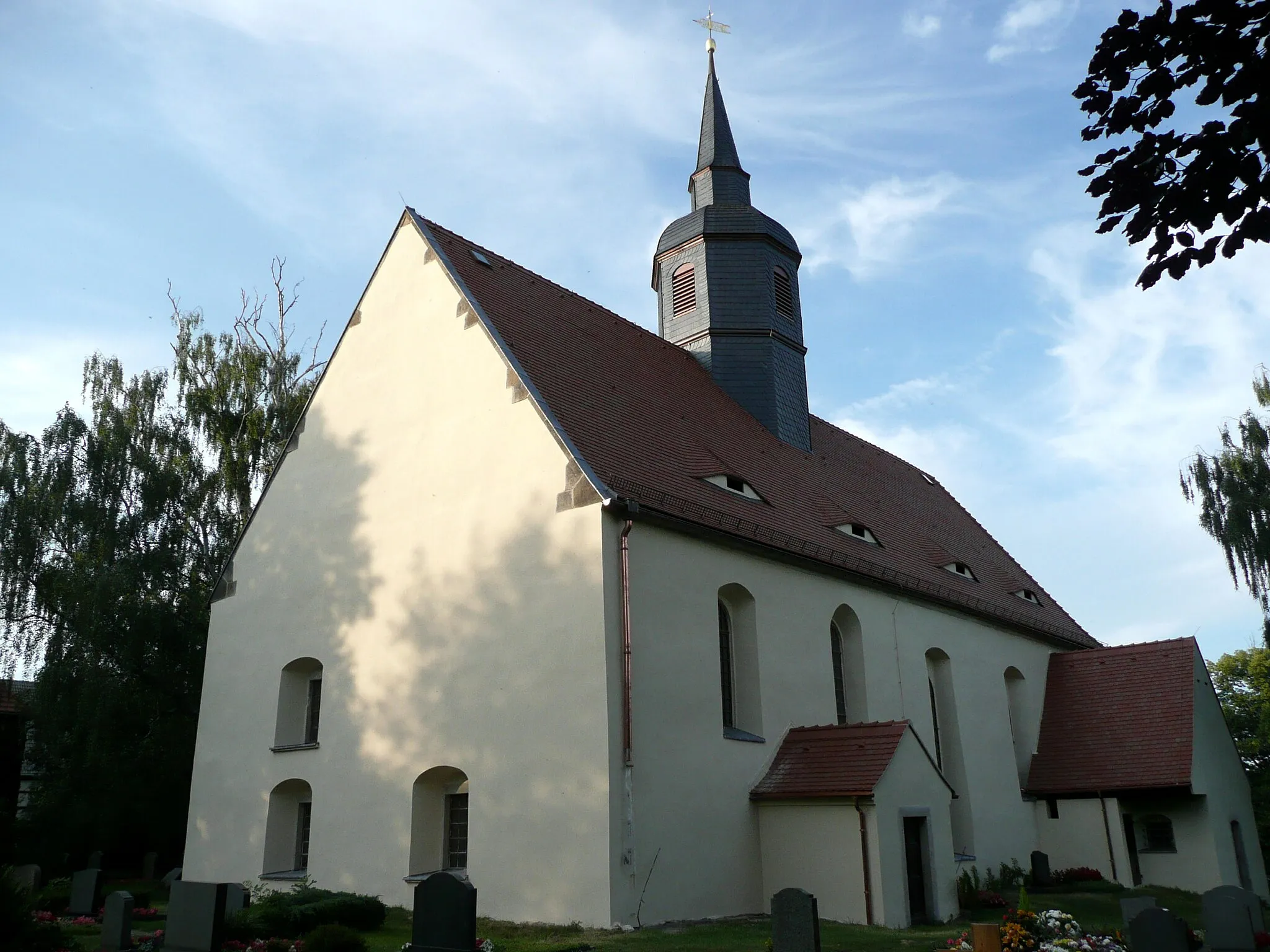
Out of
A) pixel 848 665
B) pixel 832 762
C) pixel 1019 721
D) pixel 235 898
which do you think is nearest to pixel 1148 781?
pixel 1019 721

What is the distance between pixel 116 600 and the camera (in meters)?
20.2

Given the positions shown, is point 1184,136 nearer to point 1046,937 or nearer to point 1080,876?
point 1046,937

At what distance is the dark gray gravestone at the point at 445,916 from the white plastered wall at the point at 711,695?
3187 mm

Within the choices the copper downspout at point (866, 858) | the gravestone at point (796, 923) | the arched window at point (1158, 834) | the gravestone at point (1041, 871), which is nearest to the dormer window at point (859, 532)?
the gravestone at point (1041, 871)

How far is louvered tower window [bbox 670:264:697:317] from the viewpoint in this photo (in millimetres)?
22141

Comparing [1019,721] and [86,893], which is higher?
[1019,721]

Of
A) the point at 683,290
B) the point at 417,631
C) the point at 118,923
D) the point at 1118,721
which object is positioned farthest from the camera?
the point at 683,290

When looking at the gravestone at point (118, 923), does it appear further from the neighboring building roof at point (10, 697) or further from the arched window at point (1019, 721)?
the arched window at point (1019, 721)

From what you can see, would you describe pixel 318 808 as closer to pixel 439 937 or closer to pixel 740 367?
pixel 439 937

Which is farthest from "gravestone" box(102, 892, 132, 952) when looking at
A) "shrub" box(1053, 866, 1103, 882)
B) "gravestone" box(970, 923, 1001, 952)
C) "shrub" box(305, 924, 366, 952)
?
"shrub" box(1053, 866, 1103, 882)

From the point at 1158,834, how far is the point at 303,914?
15.3m

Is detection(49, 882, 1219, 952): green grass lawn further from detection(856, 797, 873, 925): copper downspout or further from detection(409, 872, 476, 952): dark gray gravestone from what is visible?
detection(409, 872, 476, 952): dark gray gravestone

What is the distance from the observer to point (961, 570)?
867 inches

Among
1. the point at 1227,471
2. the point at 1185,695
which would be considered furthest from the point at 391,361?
the point at 1227,471
